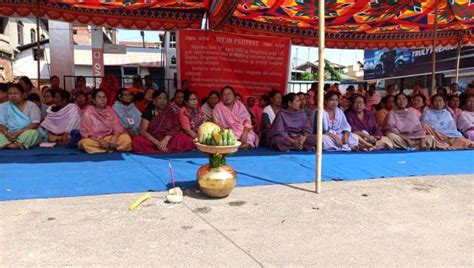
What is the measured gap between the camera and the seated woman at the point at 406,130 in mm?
6309

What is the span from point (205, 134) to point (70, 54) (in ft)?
29.2

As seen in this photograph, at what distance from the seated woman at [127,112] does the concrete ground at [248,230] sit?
277cm

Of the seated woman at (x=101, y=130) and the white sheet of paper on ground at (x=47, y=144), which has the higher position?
the seated woman at (x=101, y=130)

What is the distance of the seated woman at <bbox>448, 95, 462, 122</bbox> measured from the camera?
6.87m

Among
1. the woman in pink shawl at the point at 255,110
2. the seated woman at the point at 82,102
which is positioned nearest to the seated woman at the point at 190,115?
the woman in pink shawl at the point at 255,110

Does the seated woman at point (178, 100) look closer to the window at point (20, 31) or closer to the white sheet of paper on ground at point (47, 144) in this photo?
the white sheet of paper on ground at point (47, 144)

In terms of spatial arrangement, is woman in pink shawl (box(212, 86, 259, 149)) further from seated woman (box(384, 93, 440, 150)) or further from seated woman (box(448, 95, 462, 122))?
seated woman (box(448, 95, 462, 122))

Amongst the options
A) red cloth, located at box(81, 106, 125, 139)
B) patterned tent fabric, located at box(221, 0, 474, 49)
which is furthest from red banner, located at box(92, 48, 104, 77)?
red cloth, located at box(81, 106, 125, 139)

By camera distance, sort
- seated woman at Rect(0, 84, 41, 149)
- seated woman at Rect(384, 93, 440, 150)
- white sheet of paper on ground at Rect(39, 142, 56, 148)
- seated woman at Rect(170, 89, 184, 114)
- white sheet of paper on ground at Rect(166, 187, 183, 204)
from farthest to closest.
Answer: seated woman at Rect(384, 93, 440, 150) → seated woman at Rect(170, 89, 184, 114) → white sheet of paper on ground at Rect(39, 142, 56, 148) → seated woman at Rect(0, 84, 41, 149) → white sheet of paper on ground at Rect(166, 187, 183, 204)

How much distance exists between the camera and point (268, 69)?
292 inches

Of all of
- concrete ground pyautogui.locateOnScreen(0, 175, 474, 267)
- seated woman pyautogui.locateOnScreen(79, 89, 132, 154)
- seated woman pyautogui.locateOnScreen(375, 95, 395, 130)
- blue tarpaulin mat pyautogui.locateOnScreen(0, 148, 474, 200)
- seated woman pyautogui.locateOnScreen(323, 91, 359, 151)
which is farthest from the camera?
seated woman pyautogui.locateOnScreen(375, 95, 395, 130)

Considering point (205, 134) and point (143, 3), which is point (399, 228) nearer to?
point (205, 134)

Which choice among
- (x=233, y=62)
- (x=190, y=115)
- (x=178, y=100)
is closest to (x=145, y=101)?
(x=178, y=100)

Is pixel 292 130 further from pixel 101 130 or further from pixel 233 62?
pixel 101 130
